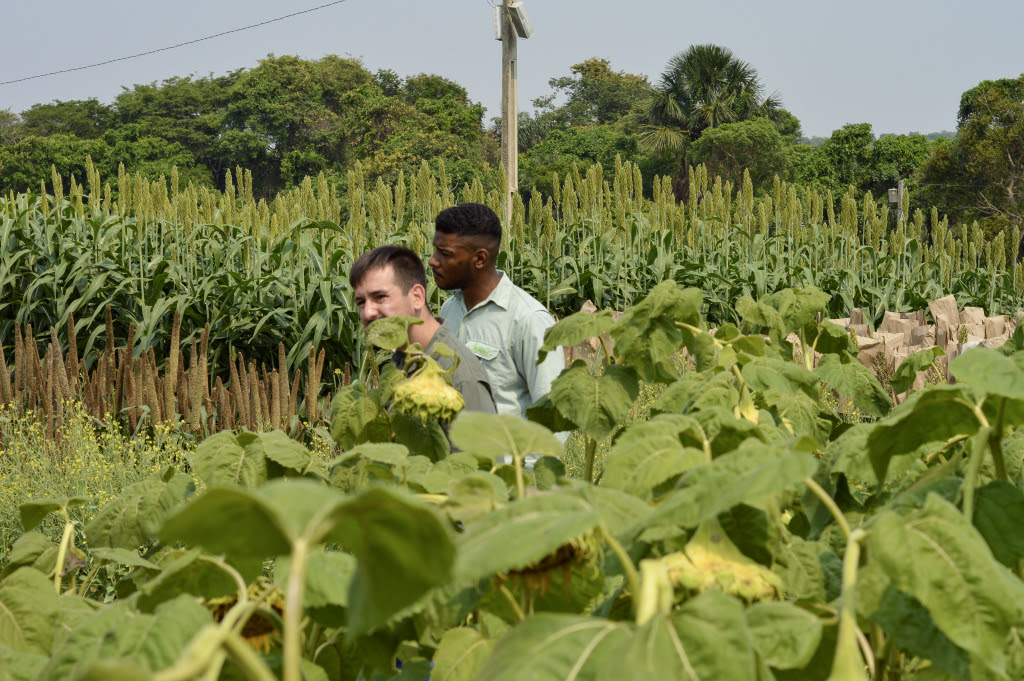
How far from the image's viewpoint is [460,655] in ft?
2.41

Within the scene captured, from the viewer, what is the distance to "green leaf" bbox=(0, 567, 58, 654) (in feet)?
2.58

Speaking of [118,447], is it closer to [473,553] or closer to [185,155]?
[473,553]

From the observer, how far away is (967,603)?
1.75 feet

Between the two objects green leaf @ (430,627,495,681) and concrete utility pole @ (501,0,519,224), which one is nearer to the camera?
green leaf @ (430,627,495,681)

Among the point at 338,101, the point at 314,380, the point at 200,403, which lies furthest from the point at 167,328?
the point at 338,101

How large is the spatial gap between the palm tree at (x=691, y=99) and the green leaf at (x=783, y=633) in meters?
46.6

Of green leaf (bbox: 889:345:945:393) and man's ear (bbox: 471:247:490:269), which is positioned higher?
man's ear (bbox: 471:247:490:269)

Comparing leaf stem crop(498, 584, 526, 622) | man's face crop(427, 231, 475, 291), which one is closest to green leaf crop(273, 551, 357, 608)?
leaf stem crop(498, 584, 526, 622)

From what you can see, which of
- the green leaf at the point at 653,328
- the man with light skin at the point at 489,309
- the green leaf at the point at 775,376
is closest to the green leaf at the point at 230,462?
the green leaf at the point at 653,328

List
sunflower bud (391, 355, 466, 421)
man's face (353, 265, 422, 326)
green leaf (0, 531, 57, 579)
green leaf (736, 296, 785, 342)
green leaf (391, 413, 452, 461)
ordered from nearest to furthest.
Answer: green leaf (0, 531, 57, 579) < sunflower bud (391, 355, 466, 421) < green leaf (391, 413, 452, 461) < green leaf (736, 296, 785, 342) < man's face (353, 265, 422, 326)

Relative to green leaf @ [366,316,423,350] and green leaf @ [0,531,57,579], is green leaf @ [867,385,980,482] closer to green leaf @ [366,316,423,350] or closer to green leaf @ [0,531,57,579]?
green leaf @ [366,316,423,350]

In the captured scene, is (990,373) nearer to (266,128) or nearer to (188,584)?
(188,584)

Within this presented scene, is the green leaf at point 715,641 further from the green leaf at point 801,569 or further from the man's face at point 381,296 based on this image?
the man's face at point 381,296

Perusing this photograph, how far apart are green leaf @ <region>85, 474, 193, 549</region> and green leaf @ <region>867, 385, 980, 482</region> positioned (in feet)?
2.54
